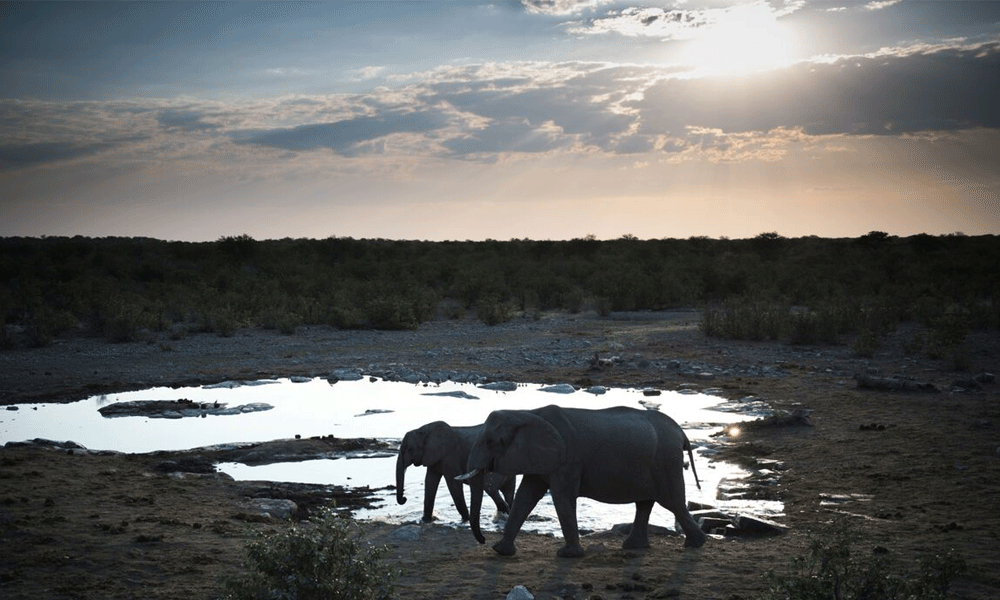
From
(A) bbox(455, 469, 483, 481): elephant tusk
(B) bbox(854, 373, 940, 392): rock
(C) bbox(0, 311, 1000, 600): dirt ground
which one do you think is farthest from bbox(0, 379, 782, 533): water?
(B) bbox(854, 373, 940, 392): rock

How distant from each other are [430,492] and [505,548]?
7.00 feet

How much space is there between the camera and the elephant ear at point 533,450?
8523 millimetres

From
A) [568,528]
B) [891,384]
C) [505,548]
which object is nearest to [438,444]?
[505,548]

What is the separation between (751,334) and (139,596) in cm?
2031

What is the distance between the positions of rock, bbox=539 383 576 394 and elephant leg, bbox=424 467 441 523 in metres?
8.06

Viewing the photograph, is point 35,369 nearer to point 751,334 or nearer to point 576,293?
point 751,334

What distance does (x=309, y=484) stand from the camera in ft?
37.0

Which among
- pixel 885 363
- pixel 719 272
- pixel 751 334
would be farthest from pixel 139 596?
pixel 719 272

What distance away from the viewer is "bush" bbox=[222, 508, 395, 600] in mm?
5918

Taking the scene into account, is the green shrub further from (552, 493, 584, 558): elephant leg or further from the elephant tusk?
(552, 493, 584, 558): elephant leg

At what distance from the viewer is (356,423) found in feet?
50.6

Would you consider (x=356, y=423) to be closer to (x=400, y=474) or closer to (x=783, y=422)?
(x=400, y=474)

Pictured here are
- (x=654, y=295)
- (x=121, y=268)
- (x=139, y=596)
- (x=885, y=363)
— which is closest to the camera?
(x=139, y=596)

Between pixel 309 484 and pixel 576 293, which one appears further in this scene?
pixel 576 293
